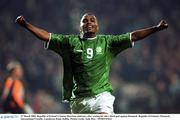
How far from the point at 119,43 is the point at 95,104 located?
0.54 meters

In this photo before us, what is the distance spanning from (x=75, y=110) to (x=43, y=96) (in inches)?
200

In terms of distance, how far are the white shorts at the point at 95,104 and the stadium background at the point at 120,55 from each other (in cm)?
507

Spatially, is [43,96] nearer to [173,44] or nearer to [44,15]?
[44,15]

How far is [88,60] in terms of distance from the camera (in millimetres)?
3568

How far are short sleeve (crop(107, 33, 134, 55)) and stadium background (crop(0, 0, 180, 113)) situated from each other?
502 centimetres

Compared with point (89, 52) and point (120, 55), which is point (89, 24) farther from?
point (120, 55)

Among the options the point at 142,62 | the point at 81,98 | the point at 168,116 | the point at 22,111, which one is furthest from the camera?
the point at 142,62

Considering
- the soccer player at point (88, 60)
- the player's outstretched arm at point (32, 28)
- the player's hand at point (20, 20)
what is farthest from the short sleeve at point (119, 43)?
the player's hand at point (20, 20)

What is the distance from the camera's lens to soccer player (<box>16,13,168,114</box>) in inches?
138

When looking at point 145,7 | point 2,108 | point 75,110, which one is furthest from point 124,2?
point 75,110

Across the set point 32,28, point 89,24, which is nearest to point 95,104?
point 89,24

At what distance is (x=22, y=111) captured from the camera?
834cm

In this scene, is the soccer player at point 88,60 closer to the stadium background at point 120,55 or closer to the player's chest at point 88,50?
the player's chest at point 88,50

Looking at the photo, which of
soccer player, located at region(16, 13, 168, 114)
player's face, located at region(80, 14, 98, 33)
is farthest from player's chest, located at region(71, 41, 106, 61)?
player's face, located at region(80, 14, 98, 33)
